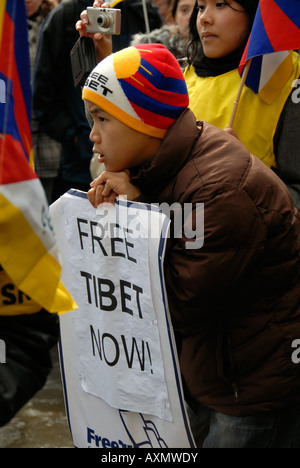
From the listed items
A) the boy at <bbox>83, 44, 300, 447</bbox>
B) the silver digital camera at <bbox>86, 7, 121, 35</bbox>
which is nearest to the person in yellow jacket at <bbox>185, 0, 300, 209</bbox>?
the silver digital camera at <bbox>86, 7, 121, 35</bbox>

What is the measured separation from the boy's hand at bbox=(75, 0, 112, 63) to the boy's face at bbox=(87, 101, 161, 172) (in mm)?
731

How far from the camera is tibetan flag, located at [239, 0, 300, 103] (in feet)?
11.0

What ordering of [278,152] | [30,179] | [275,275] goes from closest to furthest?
[30,179] → [275,275] → [278,152]

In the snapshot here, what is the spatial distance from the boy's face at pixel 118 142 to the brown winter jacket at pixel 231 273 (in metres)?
0.06

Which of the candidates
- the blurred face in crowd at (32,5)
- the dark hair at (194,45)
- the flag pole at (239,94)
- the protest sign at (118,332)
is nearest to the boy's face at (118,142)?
the protest sign at (118,332)

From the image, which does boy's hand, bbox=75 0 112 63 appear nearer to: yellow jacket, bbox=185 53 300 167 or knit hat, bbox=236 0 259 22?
yellow jacket, bbox=185 53 300 167

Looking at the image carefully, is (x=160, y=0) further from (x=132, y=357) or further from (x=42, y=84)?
(x=132, y=357)

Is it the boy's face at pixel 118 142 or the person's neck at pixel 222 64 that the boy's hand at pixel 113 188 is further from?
the person's neck at pixel 222 64

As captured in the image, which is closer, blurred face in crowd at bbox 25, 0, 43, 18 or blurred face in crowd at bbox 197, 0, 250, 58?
blurred face in crowd at bbox 197, 0, 250, 58

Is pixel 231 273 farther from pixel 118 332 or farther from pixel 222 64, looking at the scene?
pixel 222 64

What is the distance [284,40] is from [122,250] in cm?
111

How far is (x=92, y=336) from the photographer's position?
3.14 m

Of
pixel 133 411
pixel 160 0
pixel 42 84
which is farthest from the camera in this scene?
pixel 160 0
